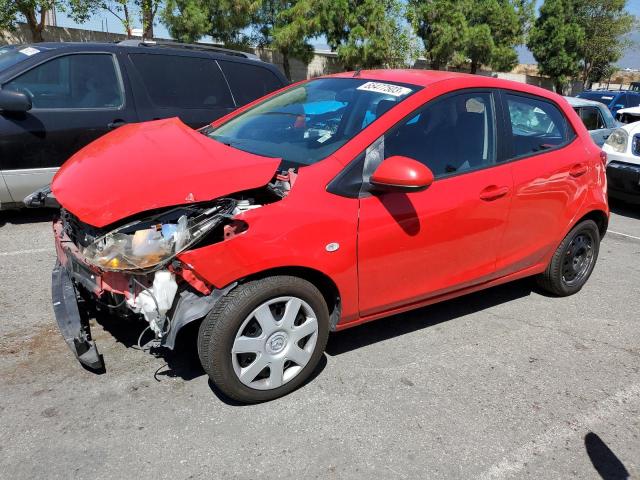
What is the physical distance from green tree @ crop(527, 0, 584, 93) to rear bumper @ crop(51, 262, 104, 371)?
3591cm

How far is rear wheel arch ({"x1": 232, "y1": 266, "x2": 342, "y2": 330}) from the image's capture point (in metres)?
2.78

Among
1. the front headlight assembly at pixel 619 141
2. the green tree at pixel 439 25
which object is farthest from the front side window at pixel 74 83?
the green tree at pixel 439 25

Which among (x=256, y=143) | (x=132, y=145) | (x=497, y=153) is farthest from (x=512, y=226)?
(x=132, y=145)

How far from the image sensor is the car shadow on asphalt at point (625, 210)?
7862 mm

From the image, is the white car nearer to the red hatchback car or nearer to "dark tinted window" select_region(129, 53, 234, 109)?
the red hatchback car

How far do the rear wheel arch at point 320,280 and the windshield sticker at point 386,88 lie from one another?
1233mm

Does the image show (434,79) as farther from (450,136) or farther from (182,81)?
(182,81)

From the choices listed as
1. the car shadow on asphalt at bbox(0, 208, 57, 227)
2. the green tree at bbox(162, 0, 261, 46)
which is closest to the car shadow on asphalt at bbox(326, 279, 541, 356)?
the car shadow on asphalt at bbox(0, 208, 57, 227)

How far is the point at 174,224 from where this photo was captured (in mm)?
2693

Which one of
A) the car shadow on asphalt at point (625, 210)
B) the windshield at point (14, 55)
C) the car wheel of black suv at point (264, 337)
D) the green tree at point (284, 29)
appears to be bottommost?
the car shadow on asphalt at point (625, 210)

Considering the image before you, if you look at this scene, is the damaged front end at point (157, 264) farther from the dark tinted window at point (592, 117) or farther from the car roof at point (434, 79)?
the dark tinted window at point (592, 117)

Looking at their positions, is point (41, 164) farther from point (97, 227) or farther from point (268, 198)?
point (268, 198)

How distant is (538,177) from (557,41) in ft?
111

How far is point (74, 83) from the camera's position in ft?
18.1
